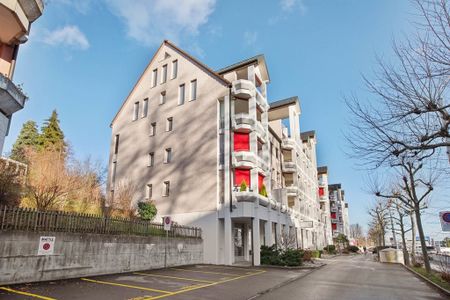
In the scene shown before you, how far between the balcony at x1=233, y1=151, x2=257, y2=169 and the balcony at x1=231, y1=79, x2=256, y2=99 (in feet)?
17.2

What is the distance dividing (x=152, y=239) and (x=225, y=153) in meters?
9.93

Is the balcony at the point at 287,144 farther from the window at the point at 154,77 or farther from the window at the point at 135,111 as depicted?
the window at the point at 135,111

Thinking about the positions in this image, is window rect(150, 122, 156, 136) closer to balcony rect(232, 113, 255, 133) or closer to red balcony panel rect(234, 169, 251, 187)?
balcony rect(232, 113, 255, 133)

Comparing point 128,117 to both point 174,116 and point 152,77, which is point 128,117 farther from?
point 174,116

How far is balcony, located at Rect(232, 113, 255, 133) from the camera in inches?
1016

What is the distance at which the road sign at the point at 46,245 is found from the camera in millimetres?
11454

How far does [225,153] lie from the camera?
2517 centimetres

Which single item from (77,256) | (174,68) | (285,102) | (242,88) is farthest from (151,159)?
(285,102)

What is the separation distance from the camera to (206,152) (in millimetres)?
26312

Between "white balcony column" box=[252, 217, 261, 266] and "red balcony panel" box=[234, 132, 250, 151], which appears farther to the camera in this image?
"red balcony panel" box=[234, 132, 250, 151]

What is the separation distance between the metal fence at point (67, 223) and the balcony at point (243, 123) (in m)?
10.8

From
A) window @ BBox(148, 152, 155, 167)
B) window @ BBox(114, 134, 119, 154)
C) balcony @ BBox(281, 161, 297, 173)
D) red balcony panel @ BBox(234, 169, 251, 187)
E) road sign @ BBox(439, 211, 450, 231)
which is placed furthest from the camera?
balcony @ BBox(281, 161, 297, 173)

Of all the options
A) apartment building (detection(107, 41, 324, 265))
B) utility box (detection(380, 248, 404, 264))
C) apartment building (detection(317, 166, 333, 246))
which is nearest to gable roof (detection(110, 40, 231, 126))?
apartment building (detection(107, 41, 324, 265))

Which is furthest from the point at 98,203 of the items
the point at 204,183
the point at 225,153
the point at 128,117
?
the point at 128,117
